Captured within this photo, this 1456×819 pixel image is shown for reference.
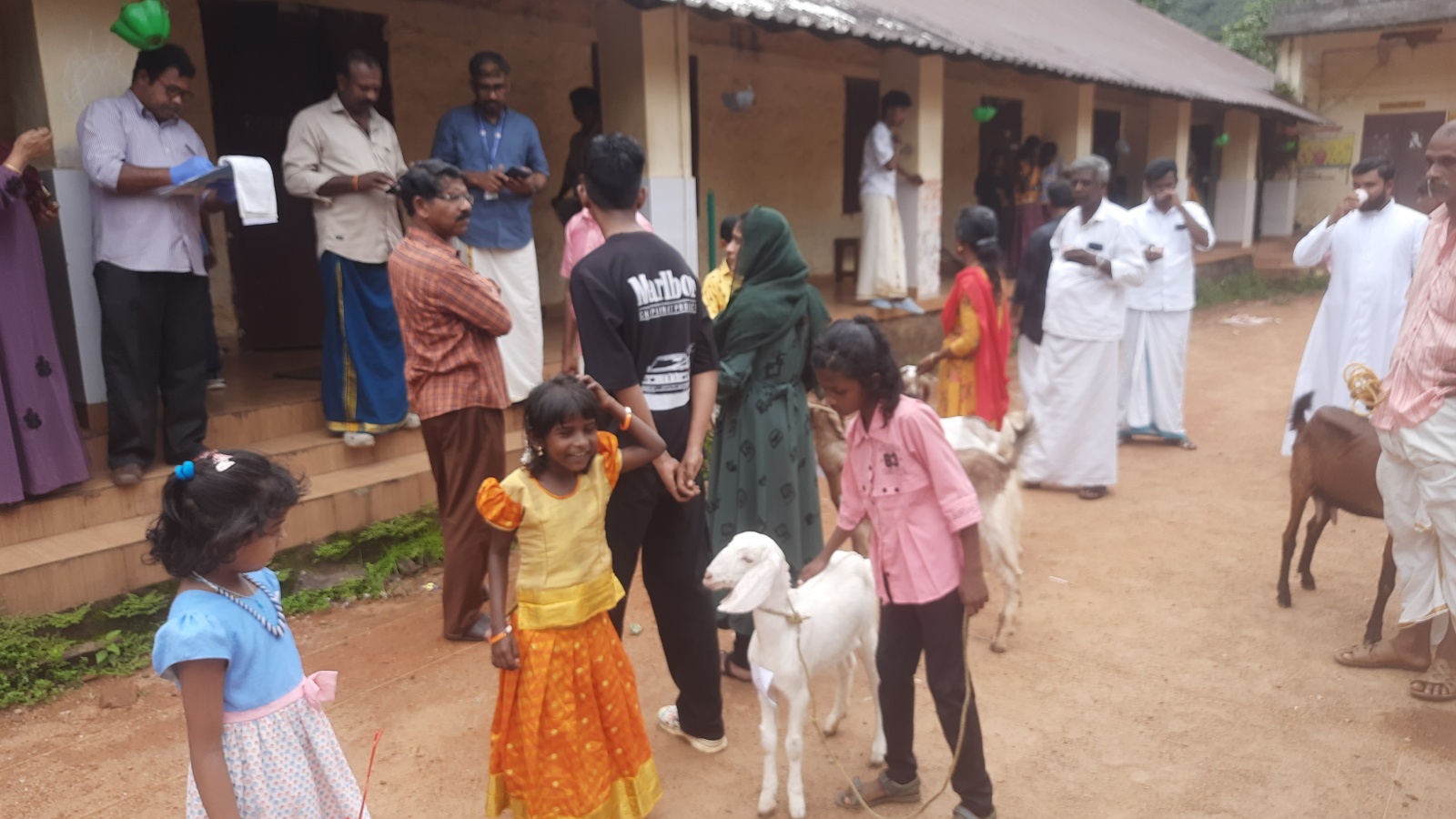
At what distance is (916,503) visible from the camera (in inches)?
109

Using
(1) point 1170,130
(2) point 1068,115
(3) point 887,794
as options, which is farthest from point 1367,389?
(1) point 1170,130

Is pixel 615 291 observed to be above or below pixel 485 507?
above

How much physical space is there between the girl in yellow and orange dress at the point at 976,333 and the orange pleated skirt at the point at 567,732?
284cm

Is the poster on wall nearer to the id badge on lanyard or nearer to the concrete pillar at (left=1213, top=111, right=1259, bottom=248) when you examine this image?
the concrete pillar at (left=1213, top=111, right=1259, bottom=248)

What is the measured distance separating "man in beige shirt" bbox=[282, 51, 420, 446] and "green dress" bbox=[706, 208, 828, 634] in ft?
7.08

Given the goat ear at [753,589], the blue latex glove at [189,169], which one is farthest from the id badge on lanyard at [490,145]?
the goat ear at [753,589]

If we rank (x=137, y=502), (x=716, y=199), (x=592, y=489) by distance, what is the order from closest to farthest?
1. (x=592, y=489)
2. (x=137, y=502)
3. (x=716, y=199)

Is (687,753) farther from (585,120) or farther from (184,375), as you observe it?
(585,120)

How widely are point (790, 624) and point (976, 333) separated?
9.60ft

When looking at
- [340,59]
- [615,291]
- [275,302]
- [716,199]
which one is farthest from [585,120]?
[615,291]

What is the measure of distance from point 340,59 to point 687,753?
18.3 feet

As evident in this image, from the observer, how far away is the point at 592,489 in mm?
2740

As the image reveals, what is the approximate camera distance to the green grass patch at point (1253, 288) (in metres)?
15.5

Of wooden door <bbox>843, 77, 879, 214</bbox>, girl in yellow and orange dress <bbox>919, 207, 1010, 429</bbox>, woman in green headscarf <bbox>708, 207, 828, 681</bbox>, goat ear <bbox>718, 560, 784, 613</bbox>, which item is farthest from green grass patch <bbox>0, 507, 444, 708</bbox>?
wooden door <bbox>843, 77, 879, 214</bbox>
